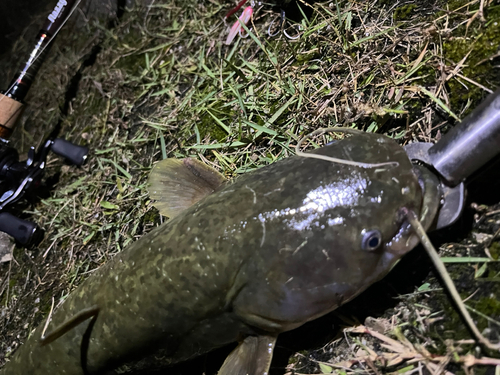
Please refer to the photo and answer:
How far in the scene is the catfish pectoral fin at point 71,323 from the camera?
206cm

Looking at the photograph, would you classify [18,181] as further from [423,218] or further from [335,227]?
[423,218]

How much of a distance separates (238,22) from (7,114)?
2195 millimetres

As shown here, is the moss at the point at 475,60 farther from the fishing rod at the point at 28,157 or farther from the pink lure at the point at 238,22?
the fishing rod at the point at 28,157

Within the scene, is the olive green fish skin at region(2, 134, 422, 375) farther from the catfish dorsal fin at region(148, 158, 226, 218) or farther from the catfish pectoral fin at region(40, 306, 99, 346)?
the catfish dorsal fin at region(148, 158, 226, 218)

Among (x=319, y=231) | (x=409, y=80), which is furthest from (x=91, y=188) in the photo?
(x=409, y=80)

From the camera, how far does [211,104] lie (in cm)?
300

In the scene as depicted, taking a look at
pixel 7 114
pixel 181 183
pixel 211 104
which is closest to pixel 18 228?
pixel 7 114

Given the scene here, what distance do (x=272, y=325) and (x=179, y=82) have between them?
234 cm

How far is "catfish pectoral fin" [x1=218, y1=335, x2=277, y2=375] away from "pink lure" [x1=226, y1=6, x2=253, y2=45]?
241 centimetres

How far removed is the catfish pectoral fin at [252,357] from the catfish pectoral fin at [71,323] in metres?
0.81

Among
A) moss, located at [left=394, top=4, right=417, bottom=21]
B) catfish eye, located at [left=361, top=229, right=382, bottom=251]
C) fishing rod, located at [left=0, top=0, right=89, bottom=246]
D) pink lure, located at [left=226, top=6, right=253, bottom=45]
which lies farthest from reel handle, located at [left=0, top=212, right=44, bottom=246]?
moss, located at [left=394, top=4, right=417, bottom=21]

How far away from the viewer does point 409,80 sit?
7.29ft

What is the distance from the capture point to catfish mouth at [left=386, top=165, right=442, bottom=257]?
1613 mm

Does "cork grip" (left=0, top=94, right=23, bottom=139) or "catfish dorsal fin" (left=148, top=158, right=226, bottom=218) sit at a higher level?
"cork grip" (left=0, top=94, right=23, bottom=139)
